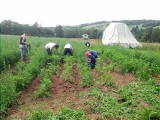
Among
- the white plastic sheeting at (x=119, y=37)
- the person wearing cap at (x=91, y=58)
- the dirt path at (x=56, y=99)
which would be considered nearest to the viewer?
→ the dirt path at (x=56, y=99)

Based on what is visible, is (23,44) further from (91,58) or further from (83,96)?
(83,96)

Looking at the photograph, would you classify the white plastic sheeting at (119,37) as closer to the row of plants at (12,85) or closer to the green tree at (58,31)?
the row of plants at (12,85)

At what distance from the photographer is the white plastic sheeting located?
90.2ft

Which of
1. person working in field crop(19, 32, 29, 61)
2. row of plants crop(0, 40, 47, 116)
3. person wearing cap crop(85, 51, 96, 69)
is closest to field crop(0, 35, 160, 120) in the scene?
row of plants crop(0, 40, 47, 116)

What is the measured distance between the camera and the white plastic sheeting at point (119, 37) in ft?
90.2

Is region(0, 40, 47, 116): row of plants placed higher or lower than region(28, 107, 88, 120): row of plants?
higher

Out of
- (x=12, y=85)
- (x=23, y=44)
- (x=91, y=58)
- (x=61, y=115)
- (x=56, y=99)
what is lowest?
(x=56, y=99)

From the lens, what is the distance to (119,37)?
2791 centimetres

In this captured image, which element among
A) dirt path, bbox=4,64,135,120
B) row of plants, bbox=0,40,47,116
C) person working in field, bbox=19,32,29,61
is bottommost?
dirt path, bbox=4,64,135,120

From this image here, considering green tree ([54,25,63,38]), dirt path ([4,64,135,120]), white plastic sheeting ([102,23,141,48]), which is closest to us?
dirt path ([4,64,135,120])

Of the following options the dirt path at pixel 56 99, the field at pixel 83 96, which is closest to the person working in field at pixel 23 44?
the field at pixel 83 96

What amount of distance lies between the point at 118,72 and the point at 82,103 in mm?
4487

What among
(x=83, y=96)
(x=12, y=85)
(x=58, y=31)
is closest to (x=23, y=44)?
(x=12, y=85)

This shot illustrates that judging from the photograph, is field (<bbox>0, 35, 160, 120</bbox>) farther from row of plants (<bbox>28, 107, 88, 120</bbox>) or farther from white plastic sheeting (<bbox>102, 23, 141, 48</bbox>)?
white plastic sheeting (<bbox>102, 23, 141, 48</bbox>)
